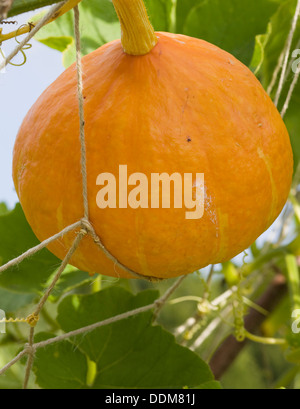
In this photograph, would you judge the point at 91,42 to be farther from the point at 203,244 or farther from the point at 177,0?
the point at 203,244

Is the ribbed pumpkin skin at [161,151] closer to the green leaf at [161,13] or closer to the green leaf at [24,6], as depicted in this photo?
the green leaf at [24,6]

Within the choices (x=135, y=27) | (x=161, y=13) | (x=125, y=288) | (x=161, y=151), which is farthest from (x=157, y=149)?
(x=161, y=13)

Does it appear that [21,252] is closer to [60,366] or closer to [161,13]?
[60,366]

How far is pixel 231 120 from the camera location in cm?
63

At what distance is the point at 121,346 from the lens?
36.0 inches

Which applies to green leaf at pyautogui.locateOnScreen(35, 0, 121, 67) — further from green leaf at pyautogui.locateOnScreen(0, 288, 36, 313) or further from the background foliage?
green leaf at pyautogui.locateOnScreen(0, 288, 36, 313)

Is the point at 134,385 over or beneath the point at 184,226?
beneath

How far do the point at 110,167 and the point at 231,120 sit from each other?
0.46 ft

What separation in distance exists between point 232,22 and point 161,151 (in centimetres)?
48

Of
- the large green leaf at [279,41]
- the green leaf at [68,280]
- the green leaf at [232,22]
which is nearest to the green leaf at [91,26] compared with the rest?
the green leaf at [232,22]

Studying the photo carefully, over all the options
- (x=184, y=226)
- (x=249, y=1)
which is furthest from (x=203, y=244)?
(x=249, y=1)

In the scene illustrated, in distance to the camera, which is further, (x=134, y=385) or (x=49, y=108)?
(x=134, y=385)

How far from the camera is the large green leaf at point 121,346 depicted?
900mm
